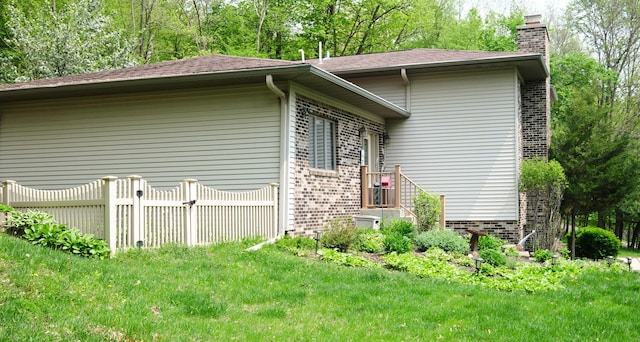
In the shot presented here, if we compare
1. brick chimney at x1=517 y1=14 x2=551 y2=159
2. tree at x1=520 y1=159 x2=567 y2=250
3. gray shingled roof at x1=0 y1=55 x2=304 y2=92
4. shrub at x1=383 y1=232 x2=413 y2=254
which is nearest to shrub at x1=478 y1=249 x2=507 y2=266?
shrub at x1=383 y1=232 x2=413 y2=254

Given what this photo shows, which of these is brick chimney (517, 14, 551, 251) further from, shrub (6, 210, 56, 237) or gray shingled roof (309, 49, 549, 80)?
shrub (6, 210, 56, 237)

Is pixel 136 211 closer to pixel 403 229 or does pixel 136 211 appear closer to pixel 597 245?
pixel 403 229

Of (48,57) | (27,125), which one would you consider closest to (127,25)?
(48,57)

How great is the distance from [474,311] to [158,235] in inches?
→ 187

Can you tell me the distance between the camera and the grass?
209 inches

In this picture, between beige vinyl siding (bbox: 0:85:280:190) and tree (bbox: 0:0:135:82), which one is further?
tree (bbox: 0:0:135:82)

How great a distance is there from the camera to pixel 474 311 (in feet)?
22.7

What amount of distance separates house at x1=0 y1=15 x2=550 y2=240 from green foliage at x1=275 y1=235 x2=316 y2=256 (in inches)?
31.2

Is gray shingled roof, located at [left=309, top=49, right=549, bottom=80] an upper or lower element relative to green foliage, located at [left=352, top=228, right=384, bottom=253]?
upper

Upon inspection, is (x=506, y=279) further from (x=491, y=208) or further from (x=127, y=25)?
(x=127, y=25)

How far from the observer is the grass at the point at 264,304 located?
5.31m

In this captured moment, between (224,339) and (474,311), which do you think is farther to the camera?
(474,311)

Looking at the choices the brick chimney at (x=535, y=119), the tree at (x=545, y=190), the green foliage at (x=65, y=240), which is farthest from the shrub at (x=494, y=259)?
the brick chimney at (x=535, y=119)

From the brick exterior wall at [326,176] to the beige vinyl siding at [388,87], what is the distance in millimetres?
1514
